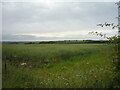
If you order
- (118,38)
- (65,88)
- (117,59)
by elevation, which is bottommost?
(65,88)

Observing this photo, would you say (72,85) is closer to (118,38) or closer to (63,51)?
(118,38)

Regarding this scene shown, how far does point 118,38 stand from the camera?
14.4ft

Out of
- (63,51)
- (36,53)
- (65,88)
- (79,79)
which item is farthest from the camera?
(63,51)

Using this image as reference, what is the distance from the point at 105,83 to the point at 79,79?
896mm

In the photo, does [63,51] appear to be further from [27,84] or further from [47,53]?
[27,84]

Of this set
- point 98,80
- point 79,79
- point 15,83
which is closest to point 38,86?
point 15,83

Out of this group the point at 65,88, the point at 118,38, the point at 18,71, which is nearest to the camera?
the point at 118,38

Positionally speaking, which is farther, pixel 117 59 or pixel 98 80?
pixel 98 80

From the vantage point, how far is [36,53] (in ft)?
37.4

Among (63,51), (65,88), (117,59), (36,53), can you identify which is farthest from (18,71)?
(63,51)

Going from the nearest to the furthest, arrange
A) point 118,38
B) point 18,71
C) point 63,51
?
point 118,38 → point 18,71 → point 63,51

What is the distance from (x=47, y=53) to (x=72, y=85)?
7118 millimetres

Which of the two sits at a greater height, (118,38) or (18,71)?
(118,38)

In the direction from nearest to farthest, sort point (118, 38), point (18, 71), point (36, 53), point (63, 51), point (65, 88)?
1. point (118, 38)
2. point (65, 88)
3. point (18, 71)
4. point (36, 53)
5. point (63, 51)
